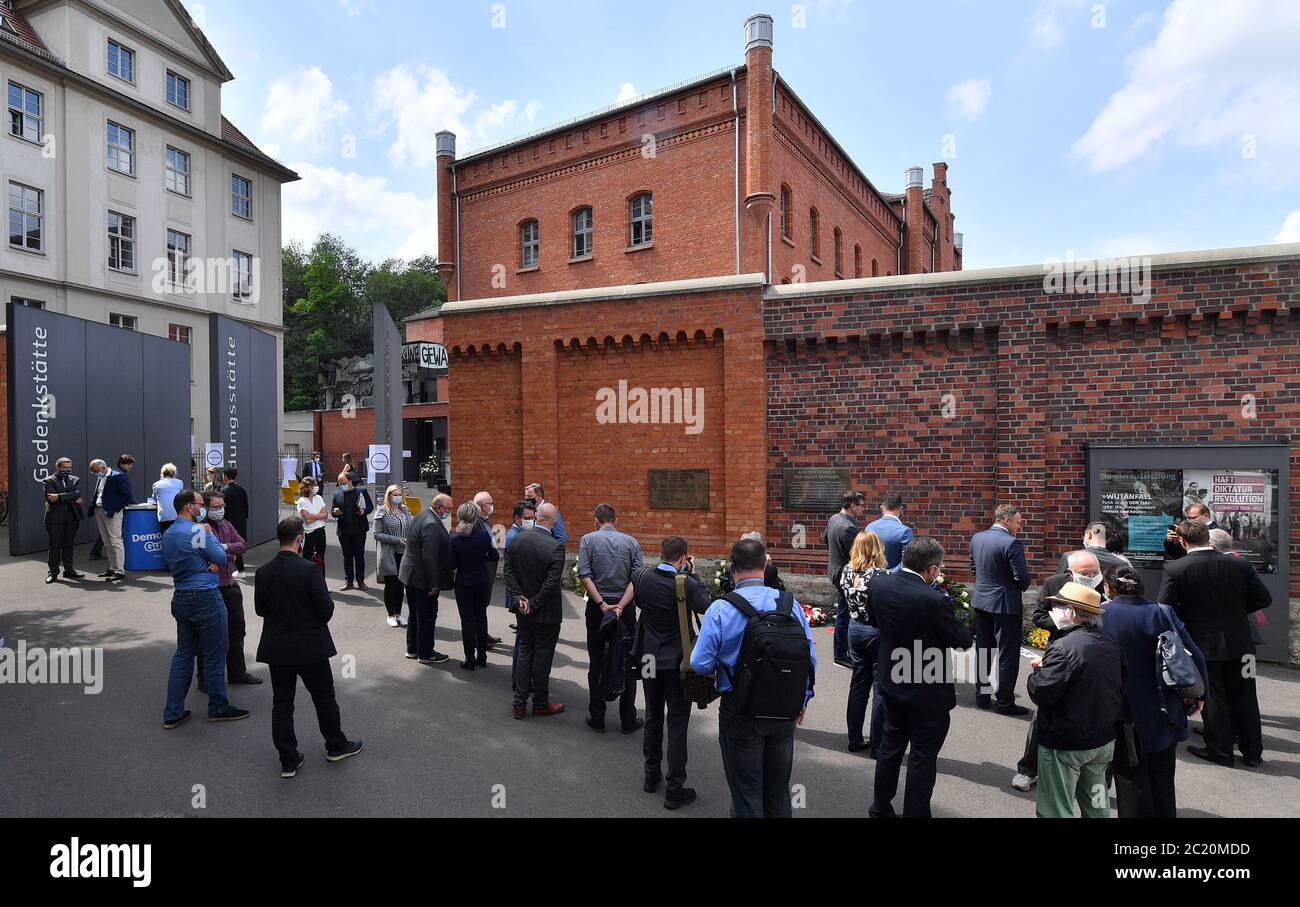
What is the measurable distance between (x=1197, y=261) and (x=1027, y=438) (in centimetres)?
273

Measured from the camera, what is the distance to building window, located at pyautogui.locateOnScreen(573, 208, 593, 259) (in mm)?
21562

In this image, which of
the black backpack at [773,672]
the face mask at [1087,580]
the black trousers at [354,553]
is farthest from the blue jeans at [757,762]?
the black trousers at [354,553]

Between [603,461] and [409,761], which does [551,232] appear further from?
[409,761]

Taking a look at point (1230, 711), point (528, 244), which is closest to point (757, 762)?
point (1230, 711)

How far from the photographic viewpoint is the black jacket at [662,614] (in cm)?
464

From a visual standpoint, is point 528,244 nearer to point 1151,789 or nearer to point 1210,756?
point 1210,756

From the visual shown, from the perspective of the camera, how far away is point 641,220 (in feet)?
67.3

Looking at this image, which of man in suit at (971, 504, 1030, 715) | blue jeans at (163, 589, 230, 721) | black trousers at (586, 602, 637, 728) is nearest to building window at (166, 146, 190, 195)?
blue jeans at (163, 589, 230, 721)

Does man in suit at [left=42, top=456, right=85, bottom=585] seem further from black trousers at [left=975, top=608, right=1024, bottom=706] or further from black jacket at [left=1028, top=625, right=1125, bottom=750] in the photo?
black jacket at [left=1028, top=625, right=1125, bottom=750]

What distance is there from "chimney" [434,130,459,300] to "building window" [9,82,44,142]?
13723mm

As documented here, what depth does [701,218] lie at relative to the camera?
62.4 ft

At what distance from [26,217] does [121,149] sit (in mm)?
4531

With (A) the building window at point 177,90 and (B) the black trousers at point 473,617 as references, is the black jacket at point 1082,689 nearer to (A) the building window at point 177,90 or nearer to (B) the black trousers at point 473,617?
(B) the black trousers at point 473,617
